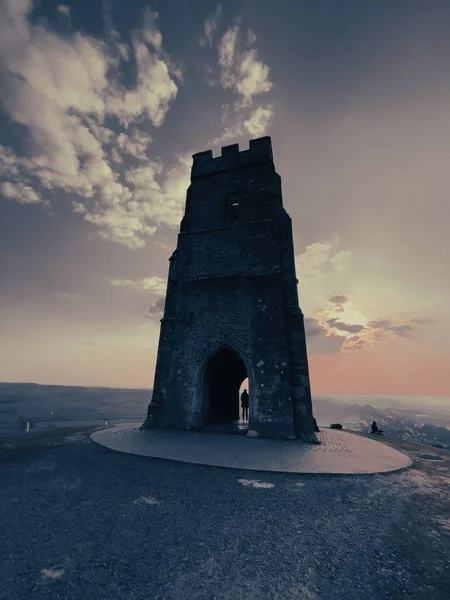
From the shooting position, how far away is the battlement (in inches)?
583

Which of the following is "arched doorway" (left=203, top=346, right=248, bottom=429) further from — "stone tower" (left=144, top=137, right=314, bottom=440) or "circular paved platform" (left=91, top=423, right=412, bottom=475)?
"circular paved platform" (left=91, top=423, right=412, bottom=475)

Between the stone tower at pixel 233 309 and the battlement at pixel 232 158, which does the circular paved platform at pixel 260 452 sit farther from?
the battlement at pixel 232 158

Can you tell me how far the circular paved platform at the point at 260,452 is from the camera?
6.98 meters

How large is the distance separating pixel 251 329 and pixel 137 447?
647 centimetres

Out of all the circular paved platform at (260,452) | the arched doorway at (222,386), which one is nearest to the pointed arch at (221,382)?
the arched doorway at (222,386)

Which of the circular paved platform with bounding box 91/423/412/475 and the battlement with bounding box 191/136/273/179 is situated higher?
the battlement with bounding box 191/136/273/179

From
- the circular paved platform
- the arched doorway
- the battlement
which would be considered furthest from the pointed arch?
the battlement

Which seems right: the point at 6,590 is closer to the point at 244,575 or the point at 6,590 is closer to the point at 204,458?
the point at 244,575

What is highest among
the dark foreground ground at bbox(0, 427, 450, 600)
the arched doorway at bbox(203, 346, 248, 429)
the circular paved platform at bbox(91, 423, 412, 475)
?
the arched doorway at bbox(203, 346, 248, 429)

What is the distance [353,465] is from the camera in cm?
722

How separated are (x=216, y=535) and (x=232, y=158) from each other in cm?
1661

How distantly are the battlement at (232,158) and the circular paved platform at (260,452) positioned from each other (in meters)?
14.1

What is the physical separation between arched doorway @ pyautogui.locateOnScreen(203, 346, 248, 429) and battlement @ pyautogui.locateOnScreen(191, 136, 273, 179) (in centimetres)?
1061

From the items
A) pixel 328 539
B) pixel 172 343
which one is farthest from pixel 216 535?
pixel 172 343
